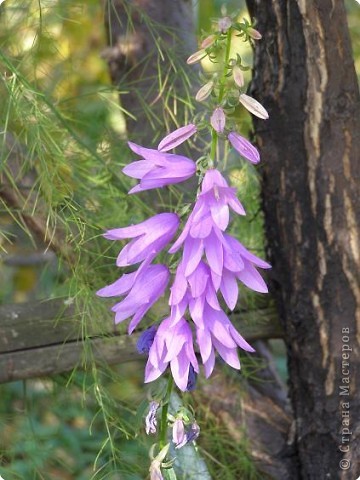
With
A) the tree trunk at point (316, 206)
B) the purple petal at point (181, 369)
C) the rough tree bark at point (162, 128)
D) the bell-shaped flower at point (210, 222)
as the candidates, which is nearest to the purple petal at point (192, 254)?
the bell-shaped flower at point (210, 222)

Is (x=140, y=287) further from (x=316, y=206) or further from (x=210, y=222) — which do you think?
(x=316, y=206)

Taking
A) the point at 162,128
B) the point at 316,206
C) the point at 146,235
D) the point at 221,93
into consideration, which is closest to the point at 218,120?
the point at 221,93

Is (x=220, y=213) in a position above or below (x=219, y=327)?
above

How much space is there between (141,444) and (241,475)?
231 millimetres

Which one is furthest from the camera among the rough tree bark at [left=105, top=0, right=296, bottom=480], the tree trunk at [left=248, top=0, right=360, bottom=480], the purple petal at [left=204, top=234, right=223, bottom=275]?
the rough tree bark at [left=105, top=0, right=296, bottom=480]

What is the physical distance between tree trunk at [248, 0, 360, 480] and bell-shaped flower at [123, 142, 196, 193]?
46 centimetres

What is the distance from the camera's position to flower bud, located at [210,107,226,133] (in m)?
0.82

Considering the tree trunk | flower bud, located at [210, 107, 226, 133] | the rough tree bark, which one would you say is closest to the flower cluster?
flower bud, located at [210, 107, 226, 133]

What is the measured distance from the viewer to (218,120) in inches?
32.3

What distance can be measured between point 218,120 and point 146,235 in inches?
5.6

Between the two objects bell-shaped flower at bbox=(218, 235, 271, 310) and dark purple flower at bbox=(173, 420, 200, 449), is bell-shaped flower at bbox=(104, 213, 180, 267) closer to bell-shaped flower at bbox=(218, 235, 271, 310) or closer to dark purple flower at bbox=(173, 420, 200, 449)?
A: bell-shaped flower at bbox=(218, 235, 271, 310)

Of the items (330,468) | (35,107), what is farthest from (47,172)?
(330,468)

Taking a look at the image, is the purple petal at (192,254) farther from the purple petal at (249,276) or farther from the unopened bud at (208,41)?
the unopened bud at (208,41)

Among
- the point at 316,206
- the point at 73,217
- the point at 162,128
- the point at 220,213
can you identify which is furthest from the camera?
the point at 162,128
